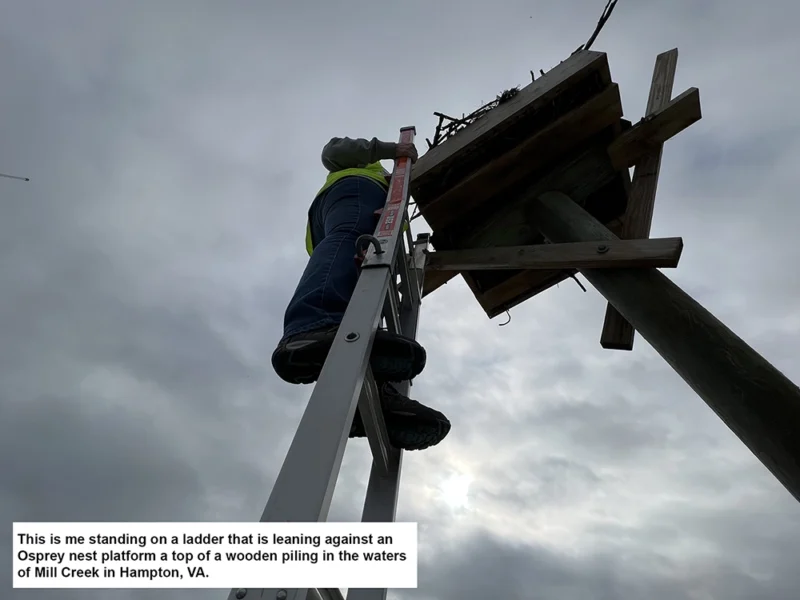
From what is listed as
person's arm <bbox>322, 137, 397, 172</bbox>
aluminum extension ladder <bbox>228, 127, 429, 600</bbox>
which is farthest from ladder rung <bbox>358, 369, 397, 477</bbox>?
person's arm <bbox>322, 137, 397, 172</bbox>

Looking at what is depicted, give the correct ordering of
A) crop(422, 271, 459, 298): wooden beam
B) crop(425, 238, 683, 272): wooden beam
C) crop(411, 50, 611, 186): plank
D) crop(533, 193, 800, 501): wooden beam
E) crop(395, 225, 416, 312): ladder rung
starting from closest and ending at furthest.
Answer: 1. crop(533, 193, 800, 501): wooden beam
2. crop(425, 238, 683, 272): wooden beam
3. crop(395, 225, 416, 312): ladder rung
4. crop(411, 50, 611, 186): plank
5. crop(422, 271, 459, 298): wooden beam

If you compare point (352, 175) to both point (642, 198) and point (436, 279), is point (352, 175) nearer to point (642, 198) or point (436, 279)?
point (436, 279)

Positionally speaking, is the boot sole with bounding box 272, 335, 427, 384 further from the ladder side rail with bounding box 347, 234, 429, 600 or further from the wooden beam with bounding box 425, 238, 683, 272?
the wooden beam with bounding box 425, 238, 683, 272

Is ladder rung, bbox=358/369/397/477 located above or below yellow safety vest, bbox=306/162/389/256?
below

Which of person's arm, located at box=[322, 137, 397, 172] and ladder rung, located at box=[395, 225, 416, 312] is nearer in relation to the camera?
ladder rung, located at box=[395, 225, 416, 312]

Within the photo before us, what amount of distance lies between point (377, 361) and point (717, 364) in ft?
5.01

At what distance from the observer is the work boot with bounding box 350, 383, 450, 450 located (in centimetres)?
237

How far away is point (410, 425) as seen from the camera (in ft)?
7.79

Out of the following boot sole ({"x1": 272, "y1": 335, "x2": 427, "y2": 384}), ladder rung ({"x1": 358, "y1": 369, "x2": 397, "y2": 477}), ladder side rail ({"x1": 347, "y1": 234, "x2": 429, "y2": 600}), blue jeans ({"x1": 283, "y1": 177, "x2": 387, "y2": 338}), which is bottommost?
ladder side rail ({"x1": 347, "y1": 234, "x2": 429, "y2": 600})

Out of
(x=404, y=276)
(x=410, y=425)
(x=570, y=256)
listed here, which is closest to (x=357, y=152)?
(x=404, y=276)

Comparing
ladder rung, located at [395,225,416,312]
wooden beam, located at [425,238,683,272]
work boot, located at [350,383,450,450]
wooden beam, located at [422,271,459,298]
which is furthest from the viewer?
wooden beam, located at [422,271,459,298]

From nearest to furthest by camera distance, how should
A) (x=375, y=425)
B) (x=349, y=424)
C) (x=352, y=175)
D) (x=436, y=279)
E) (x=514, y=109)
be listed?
(x=349, y=424) < (x=375, y=425) < (x=352, y=175) < (x=514, y=109) < (x=436, y=279)

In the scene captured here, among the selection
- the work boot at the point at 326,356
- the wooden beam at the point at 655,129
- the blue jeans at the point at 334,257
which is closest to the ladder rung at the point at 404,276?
the blue jeans at the point at 334,257

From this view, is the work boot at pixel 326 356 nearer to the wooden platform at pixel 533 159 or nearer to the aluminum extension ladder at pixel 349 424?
the aluminum extension ladder at pixel 349 424
